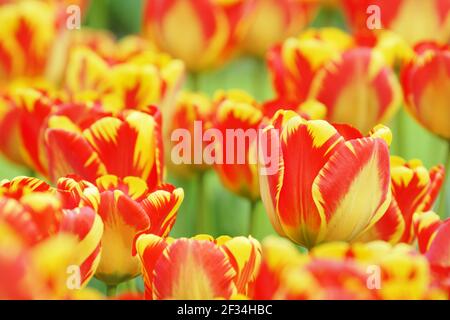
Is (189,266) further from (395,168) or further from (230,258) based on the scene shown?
(395,168)

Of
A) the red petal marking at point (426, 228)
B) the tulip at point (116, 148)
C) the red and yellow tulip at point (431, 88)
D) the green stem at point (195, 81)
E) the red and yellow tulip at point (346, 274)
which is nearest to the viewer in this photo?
the red and yellow tulip at point (346, 274)

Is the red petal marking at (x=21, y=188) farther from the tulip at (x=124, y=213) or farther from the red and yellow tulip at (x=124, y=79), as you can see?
the red and yellow tulip at (x=124, y=79)

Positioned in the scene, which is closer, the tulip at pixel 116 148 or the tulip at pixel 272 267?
the tulip at pixel 272 267

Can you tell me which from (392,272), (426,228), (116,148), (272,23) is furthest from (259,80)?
(392,272)

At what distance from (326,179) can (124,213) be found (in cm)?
11

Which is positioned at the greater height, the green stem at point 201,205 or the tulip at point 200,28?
the tulip at point 200,28

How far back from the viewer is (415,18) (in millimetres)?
914

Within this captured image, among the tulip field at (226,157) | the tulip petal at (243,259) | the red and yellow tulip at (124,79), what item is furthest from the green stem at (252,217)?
the tulip petal at (243,259)

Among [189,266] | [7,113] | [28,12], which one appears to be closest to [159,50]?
[28,12]

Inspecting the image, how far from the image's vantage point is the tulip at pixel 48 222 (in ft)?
1.37

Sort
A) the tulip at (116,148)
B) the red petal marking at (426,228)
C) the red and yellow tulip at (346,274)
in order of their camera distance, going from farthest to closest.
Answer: the tulip at (116,148) < the red petal marking at (426,228) < the red and yellow tulip at (346,274)

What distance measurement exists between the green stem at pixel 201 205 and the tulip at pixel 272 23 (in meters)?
0.24

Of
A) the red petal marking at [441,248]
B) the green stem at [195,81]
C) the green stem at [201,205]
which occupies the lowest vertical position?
the green stem at [201,205]

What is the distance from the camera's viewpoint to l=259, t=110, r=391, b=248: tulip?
552 millimetres
